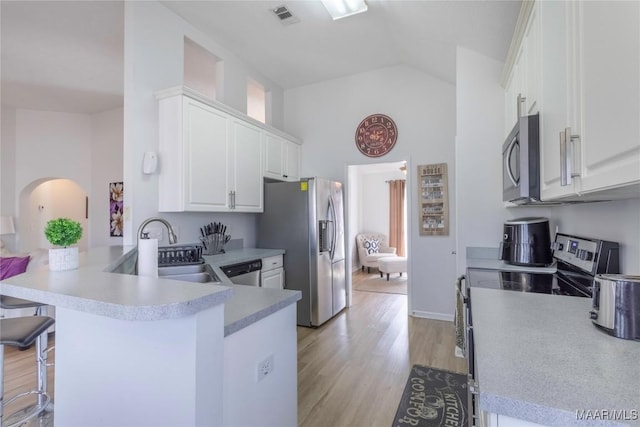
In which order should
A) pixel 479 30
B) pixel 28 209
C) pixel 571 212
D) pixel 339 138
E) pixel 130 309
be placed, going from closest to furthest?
pixel 130 309 < pixel 571 212 < pixel 479 30 < pixel 339 138 < pixel 28 209

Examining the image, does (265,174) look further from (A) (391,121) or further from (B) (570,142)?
(B) (570,142)

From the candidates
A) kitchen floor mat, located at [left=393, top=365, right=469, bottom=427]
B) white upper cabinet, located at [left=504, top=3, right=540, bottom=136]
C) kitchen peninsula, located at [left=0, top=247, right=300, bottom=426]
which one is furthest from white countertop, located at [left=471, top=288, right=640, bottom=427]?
kitchen floor mat, located at [left=393, top=365, right=469, bottom=427]

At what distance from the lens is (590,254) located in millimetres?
1390

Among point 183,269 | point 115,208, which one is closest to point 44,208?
point 115,208

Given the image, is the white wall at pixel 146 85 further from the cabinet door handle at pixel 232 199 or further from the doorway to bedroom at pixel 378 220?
the doorway to bedroom at pixel 378 220

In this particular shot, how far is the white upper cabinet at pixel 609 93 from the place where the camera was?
2.23ft

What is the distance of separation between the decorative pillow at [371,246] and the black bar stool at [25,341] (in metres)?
5.73

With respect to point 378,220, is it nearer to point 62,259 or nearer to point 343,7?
point 343,7

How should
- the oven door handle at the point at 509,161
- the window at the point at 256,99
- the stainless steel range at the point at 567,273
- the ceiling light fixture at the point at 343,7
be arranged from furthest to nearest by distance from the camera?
the window at the point at 256,99, the ceiling light fixture at the point at 343,7, the oven door handle at the point at 509,161, the stainless steel range at the point at 567,273

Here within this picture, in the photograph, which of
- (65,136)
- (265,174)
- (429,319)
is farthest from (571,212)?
(65,136)

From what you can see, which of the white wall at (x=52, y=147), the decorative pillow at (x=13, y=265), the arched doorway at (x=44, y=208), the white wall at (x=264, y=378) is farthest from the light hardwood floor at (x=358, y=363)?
the white wall at (x=52, y=147)

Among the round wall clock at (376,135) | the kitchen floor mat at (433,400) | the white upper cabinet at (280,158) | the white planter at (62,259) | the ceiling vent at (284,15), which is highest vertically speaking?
the ceiling vent at (284,15)

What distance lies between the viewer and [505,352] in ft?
2.60

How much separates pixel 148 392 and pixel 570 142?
1501 millimetres
